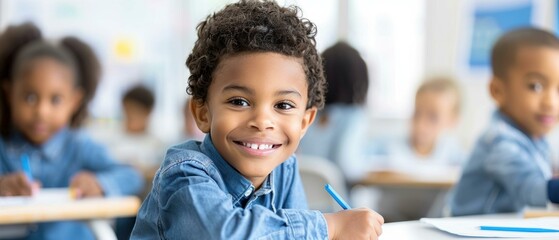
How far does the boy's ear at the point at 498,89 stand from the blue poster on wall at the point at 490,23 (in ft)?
8.38

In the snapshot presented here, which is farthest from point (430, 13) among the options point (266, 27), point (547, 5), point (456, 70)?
point (266, 27)

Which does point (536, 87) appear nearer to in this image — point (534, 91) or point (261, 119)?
point (534, 91)

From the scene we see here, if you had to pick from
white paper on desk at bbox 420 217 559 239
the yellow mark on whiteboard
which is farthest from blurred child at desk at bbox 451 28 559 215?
the yellow mark on whiteboard

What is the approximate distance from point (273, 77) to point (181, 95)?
5553mm

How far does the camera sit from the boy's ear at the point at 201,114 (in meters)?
1.34

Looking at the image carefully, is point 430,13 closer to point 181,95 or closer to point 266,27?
point 181,95

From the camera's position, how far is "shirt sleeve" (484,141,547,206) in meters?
1.90

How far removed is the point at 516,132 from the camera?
2.09 metres

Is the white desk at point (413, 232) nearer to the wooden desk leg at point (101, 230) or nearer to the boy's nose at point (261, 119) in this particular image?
the boy's nose at point (261, 119)

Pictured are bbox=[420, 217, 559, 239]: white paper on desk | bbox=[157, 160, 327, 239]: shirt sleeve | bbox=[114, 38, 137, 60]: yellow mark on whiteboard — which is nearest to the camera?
bbox=[157, 160, 327, 239]: shirt sleeve

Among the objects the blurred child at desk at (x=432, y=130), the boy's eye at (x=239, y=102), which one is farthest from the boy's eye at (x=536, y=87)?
the blurred child at desk at (x=432, y=130)

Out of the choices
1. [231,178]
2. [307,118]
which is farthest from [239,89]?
[307,118]

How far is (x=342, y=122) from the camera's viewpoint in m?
3.73

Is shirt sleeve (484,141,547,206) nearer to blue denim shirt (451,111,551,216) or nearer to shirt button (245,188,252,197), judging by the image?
blue denim shirt (451,111,551,216)
